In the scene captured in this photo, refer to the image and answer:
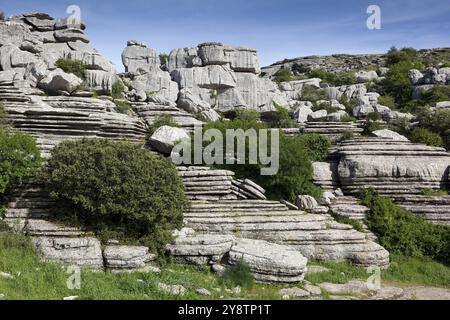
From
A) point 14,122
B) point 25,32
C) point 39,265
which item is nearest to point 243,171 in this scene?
point 39,265

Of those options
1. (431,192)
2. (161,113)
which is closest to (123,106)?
(161,113)

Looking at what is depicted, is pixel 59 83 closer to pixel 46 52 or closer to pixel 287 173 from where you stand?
pixel 46 52

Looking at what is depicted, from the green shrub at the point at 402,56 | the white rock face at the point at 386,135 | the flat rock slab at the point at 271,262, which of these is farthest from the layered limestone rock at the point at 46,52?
the green shrub at the point at 402,56

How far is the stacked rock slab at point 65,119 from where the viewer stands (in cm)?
1998

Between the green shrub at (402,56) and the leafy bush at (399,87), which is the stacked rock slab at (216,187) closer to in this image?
the leafy bush at (399,87)

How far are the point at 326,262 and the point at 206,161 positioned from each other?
7217 mm

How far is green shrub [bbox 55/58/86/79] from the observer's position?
93.8ft

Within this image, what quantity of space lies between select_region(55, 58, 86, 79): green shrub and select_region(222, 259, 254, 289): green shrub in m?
22.6

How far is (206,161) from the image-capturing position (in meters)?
17.6

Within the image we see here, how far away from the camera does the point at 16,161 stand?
13375mm

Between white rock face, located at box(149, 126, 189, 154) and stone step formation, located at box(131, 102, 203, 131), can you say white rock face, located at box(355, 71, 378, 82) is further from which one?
white rock face, located at box(149, 126, 189, 154)

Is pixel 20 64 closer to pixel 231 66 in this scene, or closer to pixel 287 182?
pixel 231 66

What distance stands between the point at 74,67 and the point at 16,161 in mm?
Answer: 17710

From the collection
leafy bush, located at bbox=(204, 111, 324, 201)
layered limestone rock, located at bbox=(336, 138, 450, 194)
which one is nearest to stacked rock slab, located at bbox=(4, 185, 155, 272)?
leafy bush, located at bbox=(204, 111, 324, 201)
